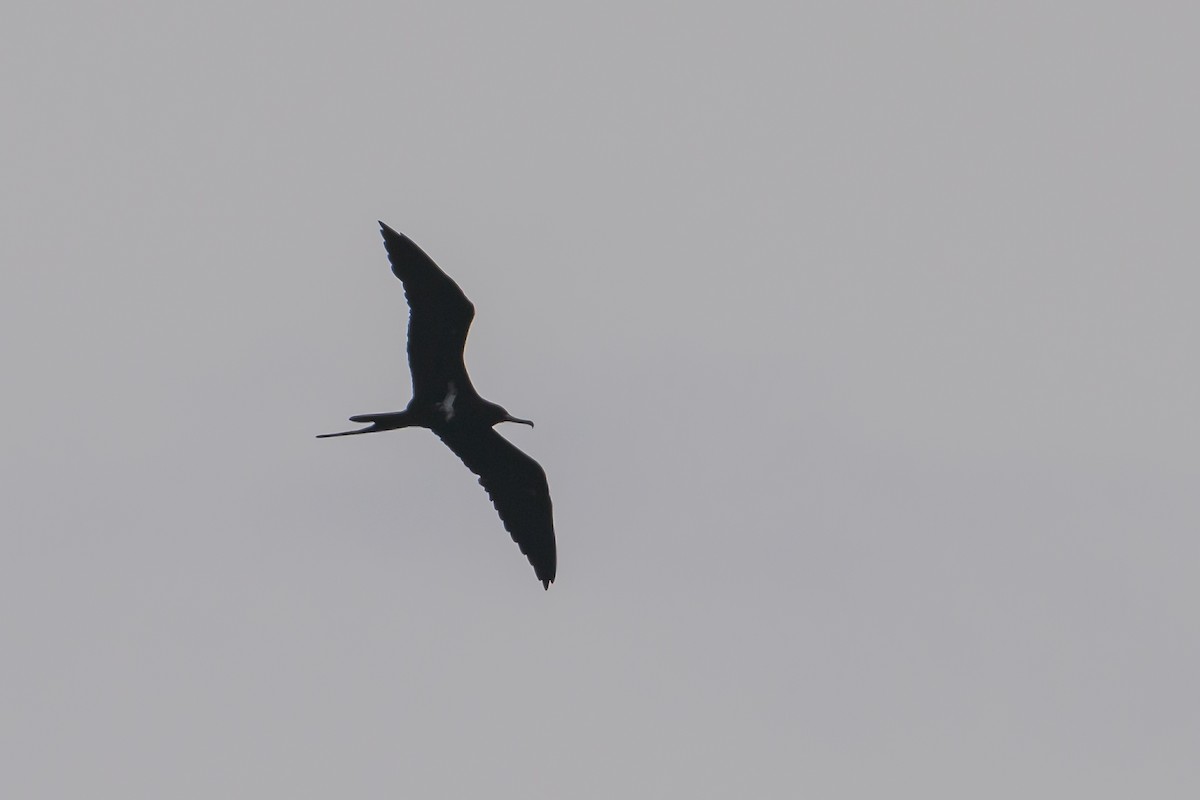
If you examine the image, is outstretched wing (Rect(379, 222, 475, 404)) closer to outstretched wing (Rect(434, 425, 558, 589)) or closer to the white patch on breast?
the white patch on breast

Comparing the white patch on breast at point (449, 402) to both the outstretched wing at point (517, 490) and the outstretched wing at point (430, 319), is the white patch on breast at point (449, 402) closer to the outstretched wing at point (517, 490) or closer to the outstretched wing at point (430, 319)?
the outstretched wing at point (430, 319)

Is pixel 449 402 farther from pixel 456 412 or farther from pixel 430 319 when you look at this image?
pixel 430 319

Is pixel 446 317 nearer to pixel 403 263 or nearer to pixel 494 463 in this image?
pixel 403 263

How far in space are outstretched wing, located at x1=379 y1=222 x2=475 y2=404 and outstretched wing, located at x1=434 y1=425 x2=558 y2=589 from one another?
127 cm

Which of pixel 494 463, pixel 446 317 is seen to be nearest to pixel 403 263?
pixel 446 317

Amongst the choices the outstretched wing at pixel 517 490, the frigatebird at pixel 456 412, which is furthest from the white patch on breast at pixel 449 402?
the outstretched wing at pixel 517 490

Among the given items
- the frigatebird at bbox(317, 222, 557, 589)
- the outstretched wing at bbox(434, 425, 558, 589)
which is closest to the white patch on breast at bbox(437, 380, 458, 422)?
the frigatebird at bbox(317, 222, 557, 589)

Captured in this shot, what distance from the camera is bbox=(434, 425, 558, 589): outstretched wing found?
20.0 m

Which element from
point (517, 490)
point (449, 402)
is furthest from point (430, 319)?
point (517, 490)

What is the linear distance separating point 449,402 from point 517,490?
5.91 ft

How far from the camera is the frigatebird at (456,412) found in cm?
1814

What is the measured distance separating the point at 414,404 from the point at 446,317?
1110 mm

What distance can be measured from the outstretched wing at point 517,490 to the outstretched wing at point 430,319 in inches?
49.8

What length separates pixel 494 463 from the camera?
20250 millimetres
